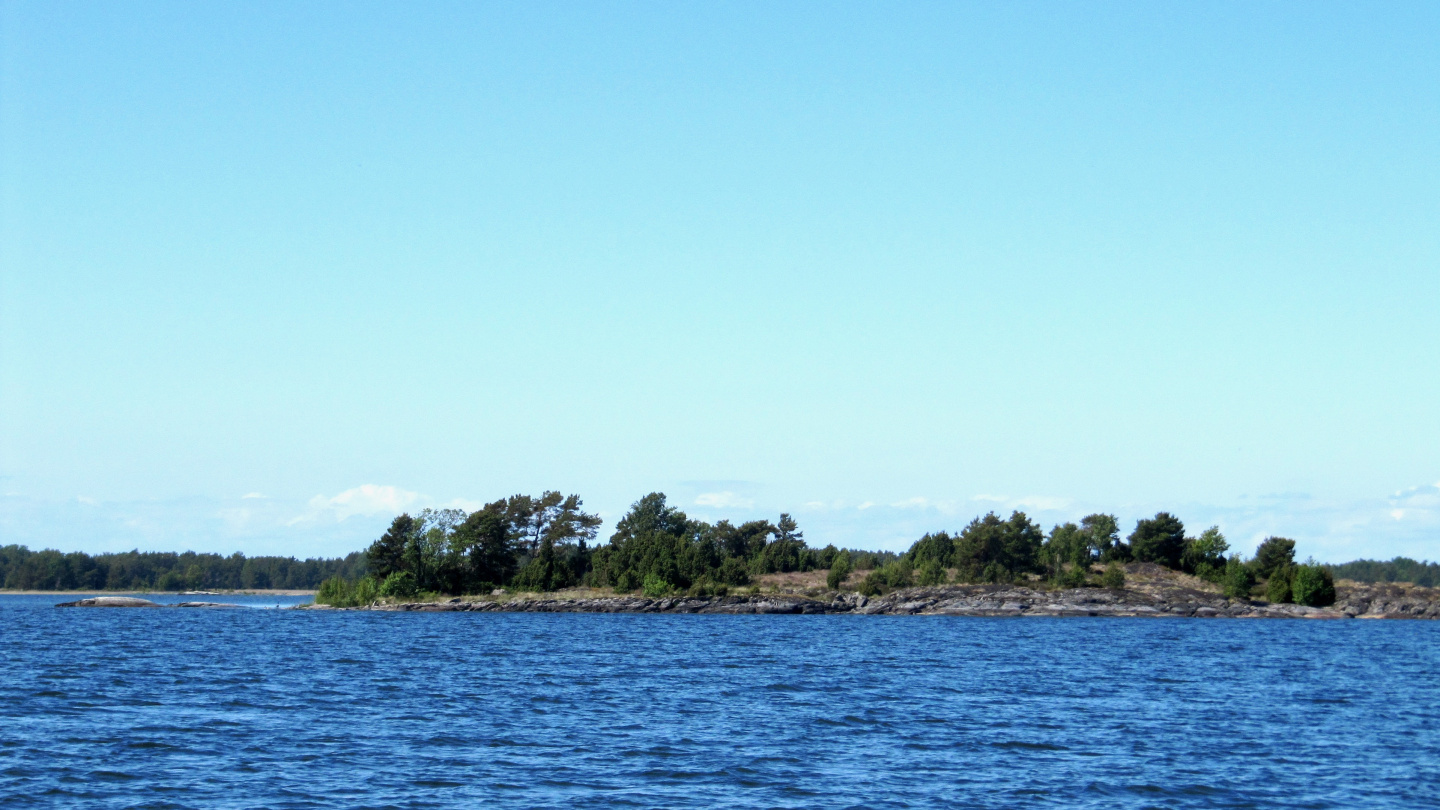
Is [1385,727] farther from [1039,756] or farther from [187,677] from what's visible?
[187,677]

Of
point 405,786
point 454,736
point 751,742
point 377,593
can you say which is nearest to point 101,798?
point 405,786

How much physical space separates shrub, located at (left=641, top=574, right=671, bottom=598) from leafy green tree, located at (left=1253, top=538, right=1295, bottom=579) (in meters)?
84.1

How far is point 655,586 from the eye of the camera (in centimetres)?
16688

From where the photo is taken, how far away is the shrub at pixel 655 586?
16662cm

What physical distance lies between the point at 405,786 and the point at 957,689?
31139 millimetres

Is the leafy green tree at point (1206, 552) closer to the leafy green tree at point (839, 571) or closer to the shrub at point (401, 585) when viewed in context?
the leafy green tree at point (839, 571)

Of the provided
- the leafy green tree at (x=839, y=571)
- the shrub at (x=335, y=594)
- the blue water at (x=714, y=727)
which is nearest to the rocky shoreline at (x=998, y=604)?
the leafy green tree at (x=839, y=571)

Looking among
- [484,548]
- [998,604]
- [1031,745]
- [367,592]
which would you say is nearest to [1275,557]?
[998,604]

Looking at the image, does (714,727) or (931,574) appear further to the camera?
(931,574)

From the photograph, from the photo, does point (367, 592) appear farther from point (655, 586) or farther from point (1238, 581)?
point (1238, 581)

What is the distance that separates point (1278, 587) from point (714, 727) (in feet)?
460

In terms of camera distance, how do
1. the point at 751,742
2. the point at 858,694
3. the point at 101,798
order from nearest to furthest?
the point at 101,798 < the point at 751,742 < the point at 858,694

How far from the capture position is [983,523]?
6678 inches

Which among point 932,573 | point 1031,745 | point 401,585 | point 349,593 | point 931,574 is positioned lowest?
point 1031,745
